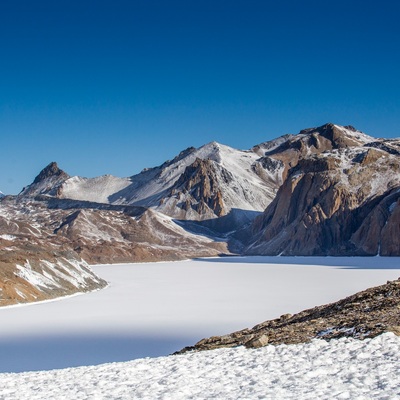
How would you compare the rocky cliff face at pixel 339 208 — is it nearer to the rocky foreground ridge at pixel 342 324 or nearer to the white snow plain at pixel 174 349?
the white snow plain at pixel 174 349

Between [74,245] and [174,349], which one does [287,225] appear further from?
[174,349]

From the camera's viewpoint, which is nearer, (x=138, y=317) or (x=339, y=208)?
(x=138, y=317)

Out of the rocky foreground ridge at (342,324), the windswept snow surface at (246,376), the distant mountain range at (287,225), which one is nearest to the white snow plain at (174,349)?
the windswept snow surface at (246,376)

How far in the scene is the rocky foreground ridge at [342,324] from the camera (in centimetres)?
1544

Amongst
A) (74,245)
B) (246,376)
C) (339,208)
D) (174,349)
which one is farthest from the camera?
(339,208)

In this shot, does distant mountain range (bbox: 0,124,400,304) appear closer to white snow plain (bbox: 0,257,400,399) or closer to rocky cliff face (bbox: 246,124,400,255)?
rocky cliff face (bbox: 246,124,400,255)

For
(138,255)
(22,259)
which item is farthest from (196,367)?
(138,255)

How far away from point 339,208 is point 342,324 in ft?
404

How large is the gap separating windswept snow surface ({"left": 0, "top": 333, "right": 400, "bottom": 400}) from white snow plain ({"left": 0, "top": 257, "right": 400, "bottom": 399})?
0.8 inches

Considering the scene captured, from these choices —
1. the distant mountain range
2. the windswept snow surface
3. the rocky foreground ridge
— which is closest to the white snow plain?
the windswept snow surface

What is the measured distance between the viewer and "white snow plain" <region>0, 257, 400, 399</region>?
11.8m

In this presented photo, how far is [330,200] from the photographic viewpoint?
138m

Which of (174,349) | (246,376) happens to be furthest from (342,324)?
(174,349)

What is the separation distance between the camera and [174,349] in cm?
2427
